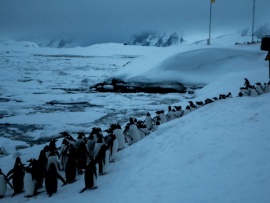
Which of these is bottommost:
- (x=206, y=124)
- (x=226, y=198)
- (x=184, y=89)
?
(x=226, y=198)

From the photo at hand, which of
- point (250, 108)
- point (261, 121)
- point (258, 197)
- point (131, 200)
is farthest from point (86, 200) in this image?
point (250, 108)

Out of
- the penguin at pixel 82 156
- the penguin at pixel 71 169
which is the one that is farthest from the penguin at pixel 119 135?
the penguin at pixel 71 169

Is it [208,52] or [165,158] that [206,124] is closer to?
[165,158]

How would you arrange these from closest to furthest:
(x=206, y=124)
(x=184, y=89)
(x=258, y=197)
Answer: (x=258, y=197) → (x=206, y=124) → (x=184, y=89)

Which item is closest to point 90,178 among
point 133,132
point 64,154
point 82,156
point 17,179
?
point 82,156

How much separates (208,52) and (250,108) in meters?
18.2

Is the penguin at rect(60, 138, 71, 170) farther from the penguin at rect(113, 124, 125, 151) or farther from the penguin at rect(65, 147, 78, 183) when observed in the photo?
the penguin at rect(113, 124, 125, 151)

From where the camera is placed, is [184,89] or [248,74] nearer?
[248,74]

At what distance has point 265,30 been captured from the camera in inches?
4764

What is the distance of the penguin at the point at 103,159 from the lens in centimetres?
626

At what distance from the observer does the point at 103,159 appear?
6.30 meters

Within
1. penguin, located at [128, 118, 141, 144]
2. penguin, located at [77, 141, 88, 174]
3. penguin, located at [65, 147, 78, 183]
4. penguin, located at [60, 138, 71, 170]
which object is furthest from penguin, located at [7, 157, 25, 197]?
penguin, located at [128, 118, 141, 144]

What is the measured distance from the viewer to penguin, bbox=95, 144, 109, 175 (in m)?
6.26

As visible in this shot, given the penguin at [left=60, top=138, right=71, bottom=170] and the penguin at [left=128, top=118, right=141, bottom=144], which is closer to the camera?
the penguin at [left=60, top=138, right=71, bottom=170]
